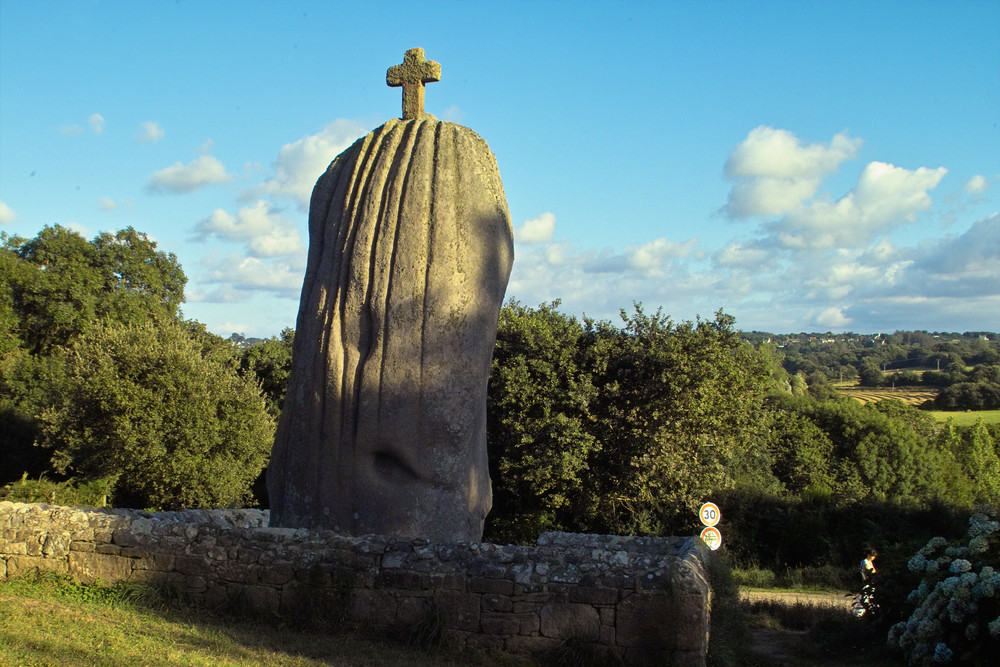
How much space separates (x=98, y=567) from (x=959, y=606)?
7.69 meters

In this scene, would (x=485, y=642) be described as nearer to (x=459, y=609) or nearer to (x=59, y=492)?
(x=459, y=609)

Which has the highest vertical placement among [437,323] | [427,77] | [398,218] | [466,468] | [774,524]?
[427,77]

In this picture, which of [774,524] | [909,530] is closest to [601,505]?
[774,524]

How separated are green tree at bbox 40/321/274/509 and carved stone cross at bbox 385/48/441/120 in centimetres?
1440

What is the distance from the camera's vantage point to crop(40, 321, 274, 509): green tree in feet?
67.9

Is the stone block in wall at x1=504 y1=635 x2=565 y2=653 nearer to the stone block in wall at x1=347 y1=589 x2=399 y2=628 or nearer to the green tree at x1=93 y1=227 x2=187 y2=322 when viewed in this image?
the stone block in wall at x1=347 y1=589 x2=399 y2=628

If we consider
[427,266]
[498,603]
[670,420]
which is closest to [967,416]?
[670,420]

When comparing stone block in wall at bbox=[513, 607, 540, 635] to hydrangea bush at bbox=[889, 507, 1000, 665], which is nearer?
stone block in wall at bbox=[513, 607, 540, 635]

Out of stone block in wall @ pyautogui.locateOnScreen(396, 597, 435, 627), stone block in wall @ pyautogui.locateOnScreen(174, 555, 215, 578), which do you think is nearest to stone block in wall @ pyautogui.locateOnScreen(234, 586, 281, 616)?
stone block in wall @ pyautogui.locateOnScreen(174, 555, 215, 578)

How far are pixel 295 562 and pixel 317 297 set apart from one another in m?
2.67

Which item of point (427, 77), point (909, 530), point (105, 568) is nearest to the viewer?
point (105, 568)

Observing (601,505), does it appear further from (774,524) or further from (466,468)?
(466,468)

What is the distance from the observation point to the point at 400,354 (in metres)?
7.80

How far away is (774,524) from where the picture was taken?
2031cm
